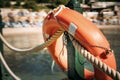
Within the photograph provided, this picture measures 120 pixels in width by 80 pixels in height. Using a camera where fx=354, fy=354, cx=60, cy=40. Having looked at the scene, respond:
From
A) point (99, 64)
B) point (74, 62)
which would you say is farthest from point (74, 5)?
point (99, 64)

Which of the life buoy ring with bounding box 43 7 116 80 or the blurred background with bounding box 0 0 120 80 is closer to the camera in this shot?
the life buoy ring with bounding box 43 7 116 80

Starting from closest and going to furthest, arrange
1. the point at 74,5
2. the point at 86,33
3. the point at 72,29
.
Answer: the point at 86,33 < the point at 72,29 < the point at 74,5

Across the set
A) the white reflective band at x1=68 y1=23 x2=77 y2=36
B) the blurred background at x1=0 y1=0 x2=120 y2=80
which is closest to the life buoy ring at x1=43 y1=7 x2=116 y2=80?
the white reflective band at x1=68 y1=23 x2=77 y2=36

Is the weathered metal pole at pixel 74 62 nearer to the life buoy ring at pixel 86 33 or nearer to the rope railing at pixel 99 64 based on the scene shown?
the life buoy ring at pixel 86 33

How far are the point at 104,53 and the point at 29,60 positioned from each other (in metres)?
6.98

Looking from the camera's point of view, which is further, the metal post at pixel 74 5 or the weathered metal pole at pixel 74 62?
the weathered metal pole at pixel 74 62

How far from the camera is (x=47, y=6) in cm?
3403

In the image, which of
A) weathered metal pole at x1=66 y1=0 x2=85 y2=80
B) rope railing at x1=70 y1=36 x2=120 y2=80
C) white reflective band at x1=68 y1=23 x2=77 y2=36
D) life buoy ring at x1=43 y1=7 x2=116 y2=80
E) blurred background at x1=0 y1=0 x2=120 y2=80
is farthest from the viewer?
blurred background at x1=0 y1=0 x2=120 y2=80

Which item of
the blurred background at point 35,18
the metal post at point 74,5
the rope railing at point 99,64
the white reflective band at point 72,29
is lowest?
the blurred background at point 35,18

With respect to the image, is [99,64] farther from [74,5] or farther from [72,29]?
[74,5]

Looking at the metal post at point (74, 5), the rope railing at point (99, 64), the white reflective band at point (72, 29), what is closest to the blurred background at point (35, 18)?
the metal post at point (74, 5)

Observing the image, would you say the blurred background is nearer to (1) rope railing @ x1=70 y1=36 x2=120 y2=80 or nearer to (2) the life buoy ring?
(2) the life buoy ring

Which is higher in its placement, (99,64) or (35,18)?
(99,64)

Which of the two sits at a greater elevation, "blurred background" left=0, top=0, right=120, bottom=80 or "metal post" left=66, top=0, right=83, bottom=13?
"metal post" left=66, top=0, right=83, bottom=13
